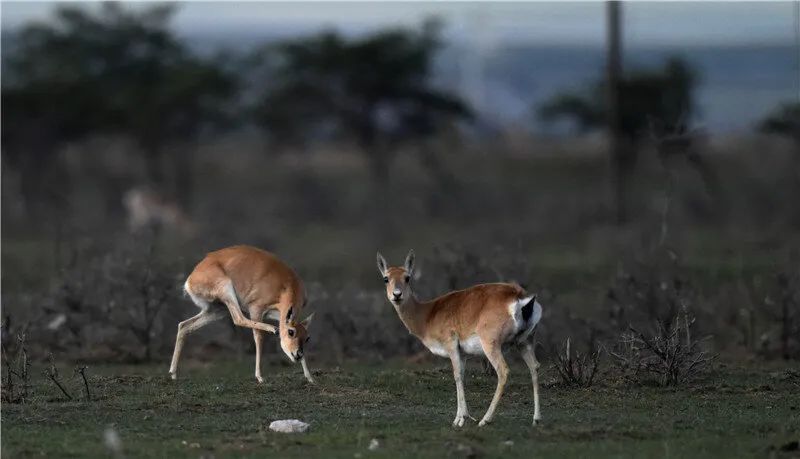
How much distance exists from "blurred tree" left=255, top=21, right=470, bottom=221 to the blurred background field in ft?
0.22

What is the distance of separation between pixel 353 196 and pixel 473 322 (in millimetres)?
38999

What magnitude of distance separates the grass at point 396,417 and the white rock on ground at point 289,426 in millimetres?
96

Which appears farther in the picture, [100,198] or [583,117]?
[100,198]

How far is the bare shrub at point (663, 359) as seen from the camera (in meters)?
14.5

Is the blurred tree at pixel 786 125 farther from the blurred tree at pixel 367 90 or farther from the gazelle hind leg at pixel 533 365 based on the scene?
the gazelle hind leg at pixel 533 365

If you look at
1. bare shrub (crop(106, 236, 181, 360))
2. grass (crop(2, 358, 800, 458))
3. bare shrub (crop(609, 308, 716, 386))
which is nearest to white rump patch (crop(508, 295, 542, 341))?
grass (crop(2, 358, 800, 458))

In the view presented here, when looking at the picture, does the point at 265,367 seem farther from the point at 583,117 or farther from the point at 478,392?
the point at 583,117

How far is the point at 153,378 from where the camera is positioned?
15.1 metres

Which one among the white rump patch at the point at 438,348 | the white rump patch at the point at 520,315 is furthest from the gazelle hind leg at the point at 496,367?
the white rump patch at the point at 438,348

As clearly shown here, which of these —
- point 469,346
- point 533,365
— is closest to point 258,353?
point 469,346

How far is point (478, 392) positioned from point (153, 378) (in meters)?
3.33

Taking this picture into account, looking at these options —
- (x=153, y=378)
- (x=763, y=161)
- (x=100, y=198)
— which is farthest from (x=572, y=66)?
(x=153, y=378)

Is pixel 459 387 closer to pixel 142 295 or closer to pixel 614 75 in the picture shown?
pixel 142 295

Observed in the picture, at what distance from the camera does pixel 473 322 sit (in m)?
12.3
